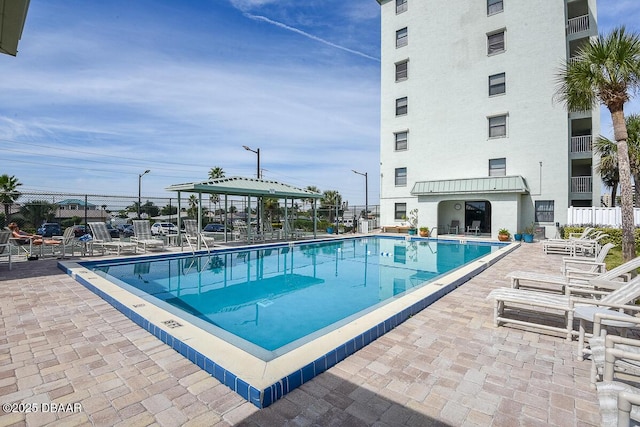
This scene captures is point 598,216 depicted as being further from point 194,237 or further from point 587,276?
point 194,237

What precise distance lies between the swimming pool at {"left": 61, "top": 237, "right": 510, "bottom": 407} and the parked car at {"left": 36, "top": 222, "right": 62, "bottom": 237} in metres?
6.47

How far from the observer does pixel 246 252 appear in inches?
529

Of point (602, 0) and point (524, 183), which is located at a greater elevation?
point (602, 0)

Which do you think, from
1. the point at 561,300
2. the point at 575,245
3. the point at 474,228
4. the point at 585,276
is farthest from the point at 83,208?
the point at 474,228

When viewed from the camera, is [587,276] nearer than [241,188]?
Yes

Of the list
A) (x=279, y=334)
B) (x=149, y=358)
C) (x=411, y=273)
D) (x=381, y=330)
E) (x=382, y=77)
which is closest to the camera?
(x=149, y=358)

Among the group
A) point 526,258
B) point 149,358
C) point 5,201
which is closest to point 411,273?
point 526,258

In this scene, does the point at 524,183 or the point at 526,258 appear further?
the point at 524,183

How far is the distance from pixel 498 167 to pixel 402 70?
406 inches

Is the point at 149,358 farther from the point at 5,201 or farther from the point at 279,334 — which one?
the point at 5,201

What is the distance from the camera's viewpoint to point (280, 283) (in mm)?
8609

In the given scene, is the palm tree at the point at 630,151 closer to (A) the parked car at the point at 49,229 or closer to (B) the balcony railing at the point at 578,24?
(B) the balcony railing at the point at 578,24

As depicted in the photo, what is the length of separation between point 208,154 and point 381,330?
28.0 m

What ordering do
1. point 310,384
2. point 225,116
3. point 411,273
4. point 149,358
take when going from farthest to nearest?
point 225,116
point 411,273
point 149,358
point 310,384
